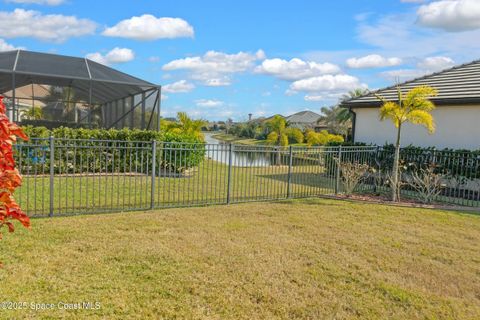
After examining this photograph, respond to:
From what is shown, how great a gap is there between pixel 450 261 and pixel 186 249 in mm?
3876

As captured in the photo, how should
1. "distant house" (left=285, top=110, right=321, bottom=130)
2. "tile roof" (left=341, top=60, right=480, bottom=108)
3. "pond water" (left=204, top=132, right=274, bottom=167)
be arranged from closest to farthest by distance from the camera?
1. "pond water" (left=204, top=132, right=274, bottom=167)
2. "tile roof" (left=341, top=60, right=480, bottom=108)
3. "distant house" (left=285, top=110, right=321, bottom=130)

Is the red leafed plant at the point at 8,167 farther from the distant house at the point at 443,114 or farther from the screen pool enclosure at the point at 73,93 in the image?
the screen pool enclosure at the point at 73,93

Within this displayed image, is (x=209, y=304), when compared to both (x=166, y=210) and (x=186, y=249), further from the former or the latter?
(x=166, y=210)

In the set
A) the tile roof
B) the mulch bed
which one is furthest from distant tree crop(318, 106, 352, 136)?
the mulch bed

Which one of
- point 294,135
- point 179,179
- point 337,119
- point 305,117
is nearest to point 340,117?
point 337,119

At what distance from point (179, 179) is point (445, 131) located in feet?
29.3

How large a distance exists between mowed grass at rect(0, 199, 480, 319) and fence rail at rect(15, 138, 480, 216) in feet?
3.67

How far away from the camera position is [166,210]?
816cm

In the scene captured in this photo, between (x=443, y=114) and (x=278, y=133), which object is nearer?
(x=443, y=114)

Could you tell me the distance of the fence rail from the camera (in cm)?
809

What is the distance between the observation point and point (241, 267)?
16.4 feet

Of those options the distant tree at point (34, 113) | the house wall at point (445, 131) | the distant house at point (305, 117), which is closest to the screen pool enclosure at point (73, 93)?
the distant tree at point (34, 113)

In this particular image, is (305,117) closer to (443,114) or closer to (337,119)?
(337,119)

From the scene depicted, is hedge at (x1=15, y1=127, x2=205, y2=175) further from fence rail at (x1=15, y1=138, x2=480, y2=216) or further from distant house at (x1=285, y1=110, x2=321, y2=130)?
distant house at (x1=285, y1=110, x2=321, y2=130)
